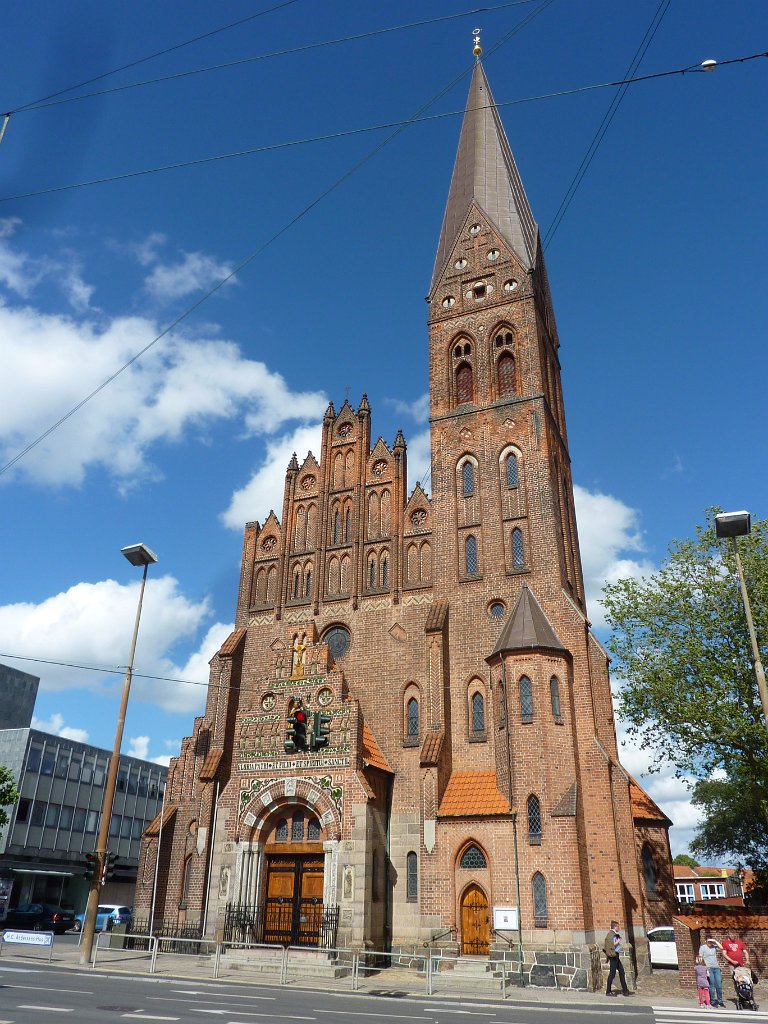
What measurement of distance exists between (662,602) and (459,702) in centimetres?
816

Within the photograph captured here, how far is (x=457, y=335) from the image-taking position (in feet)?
120

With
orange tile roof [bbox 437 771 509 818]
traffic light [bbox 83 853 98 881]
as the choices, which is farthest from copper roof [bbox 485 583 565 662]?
traffic light [bbox 83 853 98 881]

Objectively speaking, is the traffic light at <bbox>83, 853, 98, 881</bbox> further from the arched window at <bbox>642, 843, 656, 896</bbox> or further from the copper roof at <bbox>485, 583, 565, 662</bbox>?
the arched window at <bbox>642, 843, 656, 896</bbox>

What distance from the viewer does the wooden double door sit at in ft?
81.5

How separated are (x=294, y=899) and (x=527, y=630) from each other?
39.7ft

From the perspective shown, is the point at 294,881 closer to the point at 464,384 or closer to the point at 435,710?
the point at 435,710

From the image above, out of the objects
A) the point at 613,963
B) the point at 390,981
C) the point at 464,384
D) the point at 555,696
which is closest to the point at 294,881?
the point at 390,981

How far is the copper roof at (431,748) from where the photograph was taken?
1029 inches

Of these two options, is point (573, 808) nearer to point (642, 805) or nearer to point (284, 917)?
point (642, 805)

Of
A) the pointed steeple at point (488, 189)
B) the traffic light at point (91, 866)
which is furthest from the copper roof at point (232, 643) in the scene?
the pointed steeple at point (488, 189)

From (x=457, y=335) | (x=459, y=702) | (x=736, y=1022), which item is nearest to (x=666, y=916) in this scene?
(x=459, y=702)

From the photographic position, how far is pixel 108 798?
20953 millimetres

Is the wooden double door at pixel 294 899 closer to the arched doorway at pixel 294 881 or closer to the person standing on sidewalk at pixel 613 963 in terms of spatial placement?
the arched doorway at pixel 294 881

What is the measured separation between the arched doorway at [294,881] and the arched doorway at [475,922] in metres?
4.62
